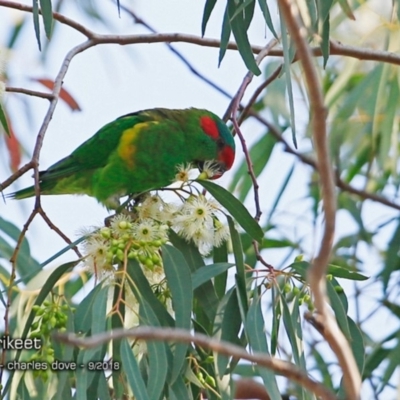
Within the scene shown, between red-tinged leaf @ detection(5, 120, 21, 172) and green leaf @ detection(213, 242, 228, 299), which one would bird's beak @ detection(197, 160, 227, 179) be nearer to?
green leaf @ detection(213, 242, 228, 299)

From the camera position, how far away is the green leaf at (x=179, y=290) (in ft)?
5.37

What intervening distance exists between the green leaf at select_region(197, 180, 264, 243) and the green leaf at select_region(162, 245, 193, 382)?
0.20 m

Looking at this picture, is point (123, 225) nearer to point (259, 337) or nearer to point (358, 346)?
point (259, 337)

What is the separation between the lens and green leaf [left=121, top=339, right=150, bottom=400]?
1.55 metres

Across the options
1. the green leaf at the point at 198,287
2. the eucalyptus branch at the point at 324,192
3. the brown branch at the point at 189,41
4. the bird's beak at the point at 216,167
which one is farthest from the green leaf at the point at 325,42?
the eucalyptus branch at the point at 324,192

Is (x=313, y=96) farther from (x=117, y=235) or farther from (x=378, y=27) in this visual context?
(x=378, y=27)

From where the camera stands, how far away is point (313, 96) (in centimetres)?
78

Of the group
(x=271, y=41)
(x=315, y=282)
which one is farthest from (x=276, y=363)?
(x=271, y=41)

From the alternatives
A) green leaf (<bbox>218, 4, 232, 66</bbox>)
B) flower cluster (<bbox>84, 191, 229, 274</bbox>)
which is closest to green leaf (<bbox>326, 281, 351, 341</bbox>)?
flower cluster (<bbox>84, 191, 229, 274</bbox>)

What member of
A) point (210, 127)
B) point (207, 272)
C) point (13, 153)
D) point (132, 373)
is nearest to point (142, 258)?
point (207, 272)

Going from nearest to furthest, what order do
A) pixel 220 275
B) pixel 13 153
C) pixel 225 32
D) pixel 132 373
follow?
pixel 132 373 → pixel 220 275 → pixel 225 32 → pixel 13 153

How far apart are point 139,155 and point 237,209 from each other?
906mm

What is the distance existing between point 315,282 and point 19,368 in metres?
1.28

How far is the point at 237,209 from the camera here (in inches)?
74.2
